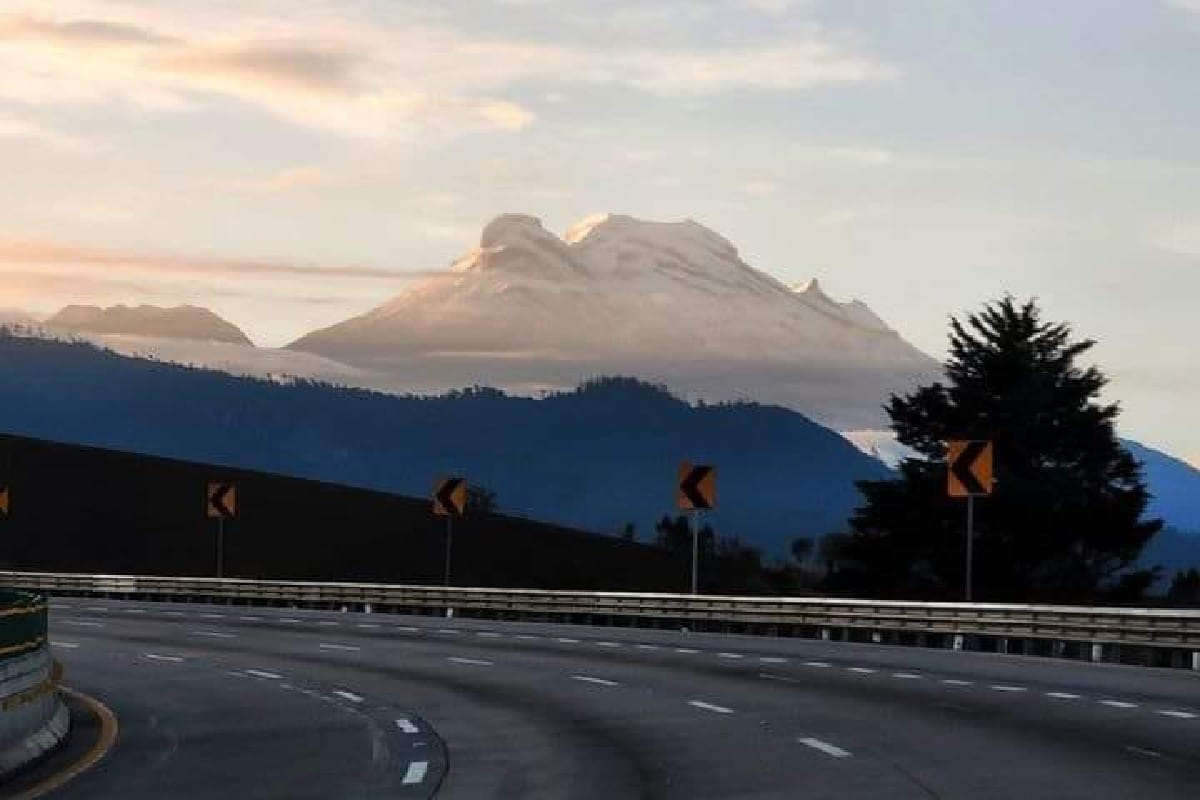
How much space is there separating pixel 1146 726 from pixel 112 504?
11377 centimetres

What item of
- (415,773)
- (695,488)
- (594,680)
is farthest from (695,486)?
(415,773)

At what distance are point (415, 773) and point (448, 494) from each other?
43764 millimetres

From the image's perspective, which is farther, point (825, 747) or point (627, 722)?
point (627, 722)

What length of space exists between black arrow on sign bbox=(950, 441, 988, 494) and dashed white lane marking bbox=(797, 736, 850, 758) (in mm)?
23444

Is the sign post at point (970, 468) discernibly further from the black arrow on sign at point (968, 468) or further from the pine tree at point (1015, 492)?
the pine tree at point (1015, 492)

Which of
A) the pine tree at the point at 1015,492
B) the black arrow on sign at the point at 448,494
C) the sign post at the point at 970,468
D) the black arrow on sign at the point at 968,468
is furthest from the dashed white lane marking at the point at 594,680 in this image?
the pine tree at the point at 1015,492

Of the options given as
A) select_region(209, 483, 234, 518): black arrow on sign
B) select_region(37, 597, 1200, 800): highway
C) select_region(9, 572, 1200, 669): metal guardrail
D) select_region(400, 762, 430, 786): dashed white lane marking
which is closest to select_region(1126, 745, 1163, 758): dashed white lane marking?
select_region(37, 597, 1200, 800): highway

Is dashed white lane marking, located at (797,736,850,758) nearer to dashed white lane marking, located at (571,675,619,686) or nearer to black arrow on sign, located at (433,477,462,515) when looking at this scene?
dashed white lane marking, located at (571,675,619,686)

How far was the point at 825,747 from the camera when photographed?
2112 cm

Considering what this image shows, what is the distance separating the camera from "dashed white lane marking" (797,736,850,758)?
2044 cm

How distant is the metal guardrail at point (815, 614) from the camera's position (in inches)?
1491

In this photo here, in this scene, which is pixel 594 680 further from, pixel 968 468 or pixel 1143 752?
pixel 968 468

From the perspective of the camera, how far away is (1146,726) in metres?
23.2

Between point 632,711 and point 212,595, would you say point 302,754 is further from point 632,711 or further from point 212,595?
point 212,595
